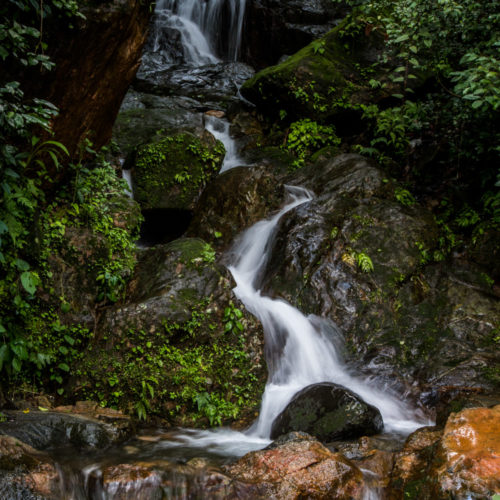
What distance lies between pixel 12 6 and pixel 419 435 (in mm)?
5970

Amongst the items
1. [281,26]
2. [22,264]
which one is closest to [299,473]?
[22,264]

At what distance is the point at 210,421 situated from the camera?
194 inches

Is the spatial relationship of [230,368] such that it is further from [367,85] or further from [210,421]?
[367,85]

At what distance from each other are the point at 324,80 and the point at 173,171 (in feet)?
15.8

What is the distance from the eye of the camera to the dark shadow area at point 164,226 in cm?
821

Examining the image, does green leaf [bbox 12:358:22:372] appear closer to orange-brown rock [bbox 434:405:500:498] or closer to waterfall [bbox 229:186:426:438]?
waterfall [bbox 229:186:426:438]

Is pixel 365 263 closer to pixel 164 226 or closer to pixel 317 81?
pixel 164 226

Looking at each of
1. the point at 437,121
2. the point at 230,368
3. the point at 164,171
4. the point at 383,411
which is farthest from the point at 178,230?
the point at 437,121

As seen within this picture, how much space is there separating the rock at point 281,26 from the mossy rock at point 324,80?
16.2 feet

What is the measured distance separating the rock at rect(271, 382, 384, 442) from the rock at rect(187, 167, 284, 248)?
3.69 meters

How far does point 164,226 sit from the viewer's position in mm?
8383

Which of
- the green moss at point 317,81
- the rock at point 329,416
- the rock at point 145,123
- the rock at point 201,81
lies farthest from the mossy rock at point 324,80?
the rock at point 329,416

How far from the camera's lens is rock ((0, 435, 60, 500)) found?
9.41 feet

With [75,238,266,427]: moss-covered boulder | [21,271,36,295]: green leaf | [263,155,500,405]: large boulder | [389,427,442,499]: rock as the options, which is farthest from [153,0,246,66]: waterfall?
[389,427,442,499]: rock
